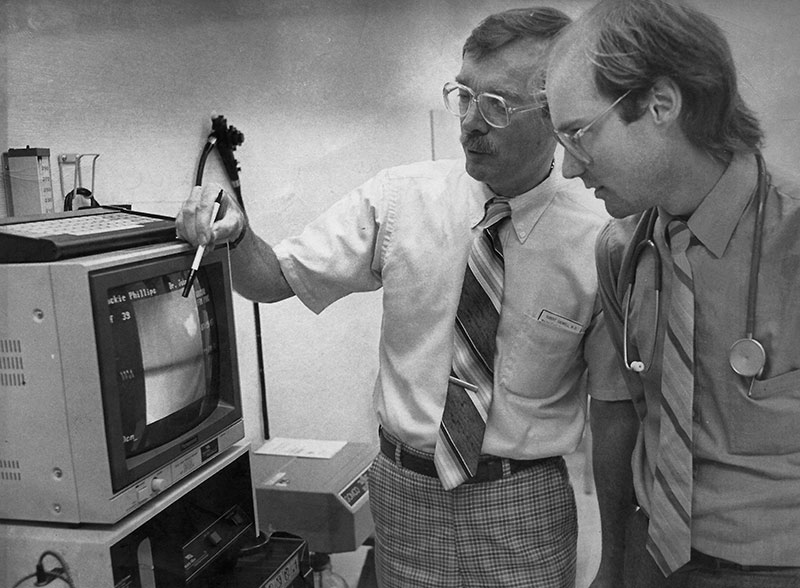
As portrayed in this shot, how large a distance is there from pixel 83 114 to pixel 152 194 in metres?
0.26

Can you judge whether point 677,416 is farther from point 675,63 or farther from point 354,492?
point 354,492

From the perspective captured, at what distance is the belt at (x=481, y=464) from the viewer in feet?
4.94

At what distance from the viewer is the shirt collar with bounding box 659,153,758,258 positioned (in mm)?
1103

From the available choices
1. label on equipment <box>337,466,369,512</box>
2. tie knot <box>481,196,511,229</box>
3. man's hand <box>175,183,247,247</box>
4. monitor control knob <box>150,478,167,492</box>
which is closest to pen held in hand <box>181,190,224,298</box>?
man's hand <box>175,183,247,247</box>

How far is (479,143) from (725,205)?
487 mm

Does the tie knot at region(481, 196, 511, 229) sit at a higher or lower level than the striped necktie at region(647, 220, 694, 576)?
higher

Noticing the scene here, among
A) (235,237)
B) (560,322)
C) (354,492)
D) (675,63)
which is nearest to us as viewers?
(675,63)

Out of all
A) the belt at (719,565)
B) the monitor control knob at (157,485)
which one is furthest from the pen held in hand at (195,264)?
the belt at (719,565)

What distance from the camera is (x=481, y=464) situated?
150cm

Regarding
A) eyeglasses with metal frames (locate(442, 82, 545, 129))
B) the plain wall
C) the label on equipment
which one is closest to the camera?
eyeglasses with metal frames (locate(442, 82, 545, 129))

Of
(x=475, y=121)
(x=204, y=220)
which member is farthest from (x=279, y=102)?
(x=204, y=220)

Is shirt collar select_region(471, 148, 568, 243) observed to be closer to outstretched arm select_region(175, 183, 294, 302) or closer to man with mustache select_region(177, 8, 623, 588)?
man with mustache select_region(177, 8, 623, 588)

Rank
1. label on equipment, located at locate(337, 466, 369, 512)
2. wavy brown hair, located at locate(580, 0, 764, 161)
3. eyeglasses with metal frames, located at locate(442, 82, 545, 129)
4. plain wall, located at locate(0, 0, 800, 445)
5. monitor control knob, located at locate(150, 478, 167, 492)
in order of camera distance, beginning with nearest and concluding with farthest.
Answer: wavy brown hair, located at locate(580, 0, 764, 161), monitor control knob, located at locate(150, 478, 167, 492), eyeglasses with metal frames, located at locate(442, 82, 545, 129), plain wall, located at locate(0, 0, 800, 445), label on equipment, located at locate(337, 466, 369, 512)

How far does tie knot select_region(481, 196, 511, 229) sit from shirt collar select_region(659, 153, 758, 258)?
0.44 metres
